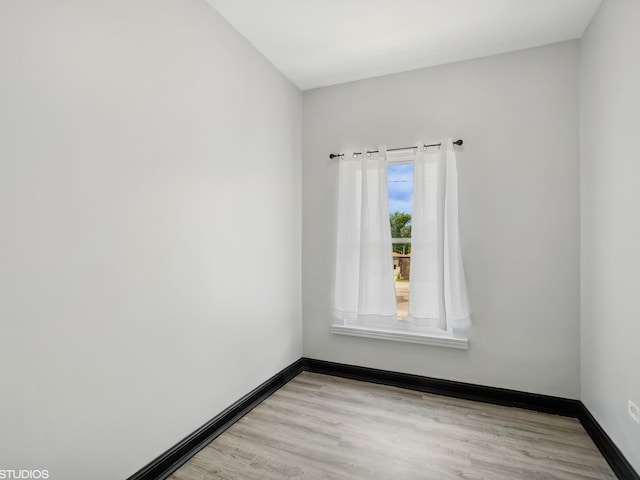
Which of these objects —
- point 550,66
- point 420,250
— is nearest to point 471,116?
point 550,66

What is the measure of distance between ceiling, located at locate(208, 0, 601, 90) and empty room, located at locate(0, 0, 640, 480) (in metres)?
0.02

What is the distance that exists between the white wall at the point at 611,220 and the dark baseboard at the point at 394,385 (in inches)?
3.8

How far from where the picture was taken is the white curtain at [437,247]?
2.72 meters

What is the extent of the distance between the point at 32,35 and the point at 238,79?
1.34 m

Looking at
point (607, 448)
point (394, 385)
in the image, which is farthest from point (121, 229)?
point (607, 448)

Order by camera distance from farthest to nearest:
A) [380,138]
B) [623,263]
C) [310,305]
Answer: [310,305] < [380,138] < [623,263]

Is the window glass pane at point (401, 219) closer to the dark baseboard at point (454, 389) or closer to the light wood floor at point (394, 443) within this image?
the dark baseboard at point (454, 389)

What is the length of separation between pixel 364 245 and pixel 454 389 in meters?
1.39

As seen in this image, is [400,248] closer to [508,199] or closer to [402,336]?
[402,336]

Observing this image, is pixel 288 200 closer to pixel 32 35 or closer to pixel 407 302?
pixel 407 302

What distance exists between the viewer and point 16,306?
4.12ft

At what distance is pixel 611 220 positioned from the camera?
1982 millimetres

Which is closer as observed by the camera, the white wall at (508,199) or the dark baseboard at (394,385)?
the dark baseboard at (394,385)

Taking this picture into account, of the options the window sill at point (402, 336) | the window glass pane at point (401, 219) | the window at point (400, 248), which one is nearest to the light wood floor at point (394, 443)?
the window sill at point (402, 336)
